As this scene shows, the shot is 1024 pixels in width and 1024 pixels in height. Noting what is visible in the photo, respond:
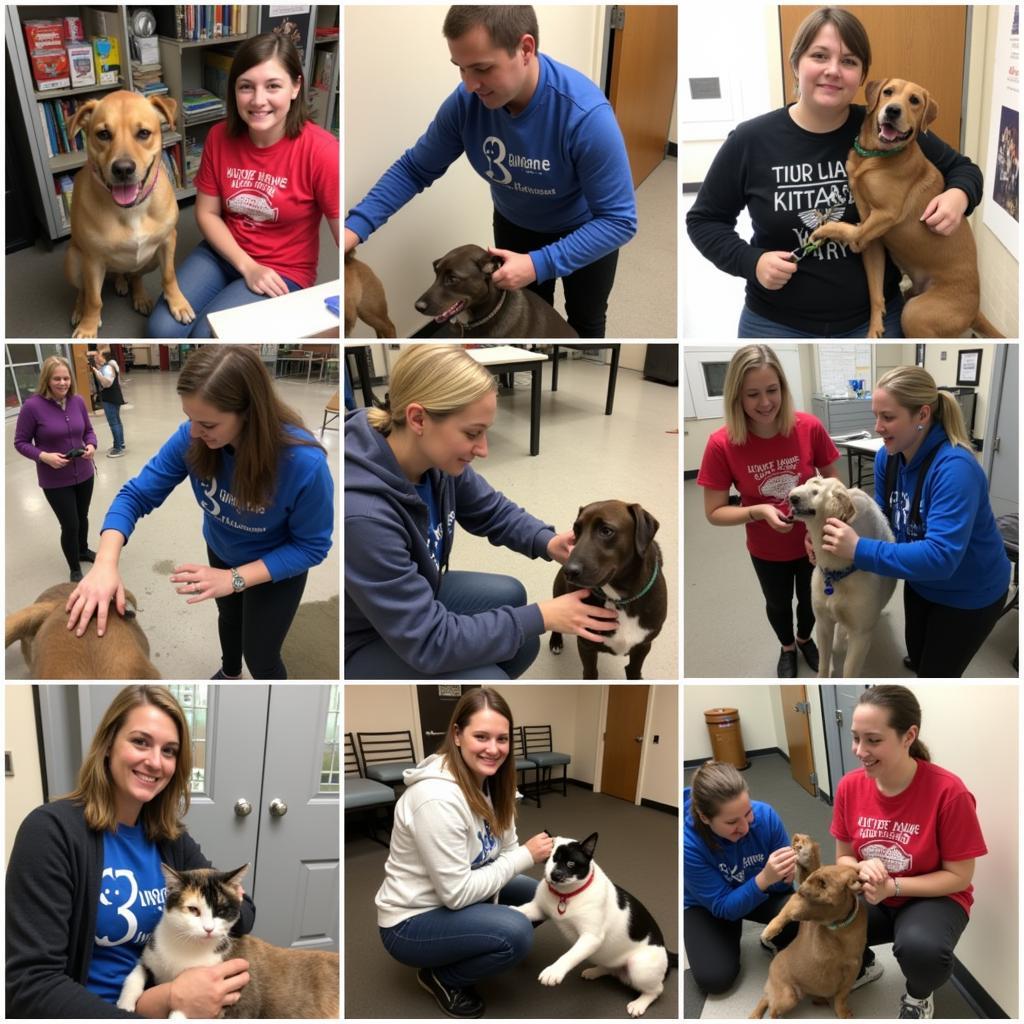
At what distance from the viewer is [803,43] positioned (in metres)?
1.78

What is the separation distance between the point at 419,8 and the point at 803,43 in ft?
3.71

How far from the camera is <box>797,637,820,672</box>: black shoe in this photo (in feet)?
6.97

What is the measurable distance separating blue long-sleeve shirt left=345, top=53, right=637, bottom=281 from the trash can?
135 centimetres

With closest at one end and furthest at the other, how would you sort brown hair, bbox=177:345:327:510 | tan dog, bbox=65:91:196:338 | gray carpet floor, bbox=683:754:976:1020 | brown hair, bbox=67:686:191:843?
brown hair, bbox=67:686:191:843 → brown hair, bbox=177:345:327:510 → gray carpet floor, bbox=683:754:976:1020 → tan dog, bbox=65:91:196:338

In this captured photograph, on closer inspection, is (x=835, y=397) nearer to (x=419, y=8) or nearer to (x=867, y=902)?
(x=867, y=902)

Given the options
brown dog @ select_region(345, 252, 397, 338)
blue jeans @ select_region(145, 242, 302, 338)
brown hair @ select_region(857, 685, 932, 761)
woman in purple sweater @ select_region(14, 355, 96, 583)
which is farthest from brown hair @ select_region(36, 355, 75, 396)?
brown hair @ select_region(857, 685, 932, 761)

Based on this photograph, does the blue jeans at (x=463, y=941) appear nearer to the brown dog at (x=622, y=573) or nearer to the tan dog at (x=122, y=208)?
the brown dog at (x=622, y=573)

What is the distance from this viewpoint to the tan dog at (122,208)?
209 centimetres

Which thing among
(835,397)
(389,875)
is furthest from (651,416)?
(389,875)

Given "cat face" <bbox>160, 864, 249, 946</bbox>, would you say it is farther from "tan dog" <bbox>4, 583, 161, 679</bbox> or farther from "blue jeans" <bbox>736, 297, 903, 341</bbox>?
"blue jeans" <bbox>736, 297, 903, 341</bbox>

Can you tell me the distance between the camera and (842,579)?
6.61 feet

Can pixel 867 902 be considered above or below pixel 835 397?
below

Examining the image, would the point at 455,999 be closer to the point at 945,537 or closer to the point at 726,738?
the point at 726,738

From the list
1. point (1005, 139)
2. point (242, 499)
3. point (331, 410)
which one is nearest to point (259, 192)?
point (331, 410)
